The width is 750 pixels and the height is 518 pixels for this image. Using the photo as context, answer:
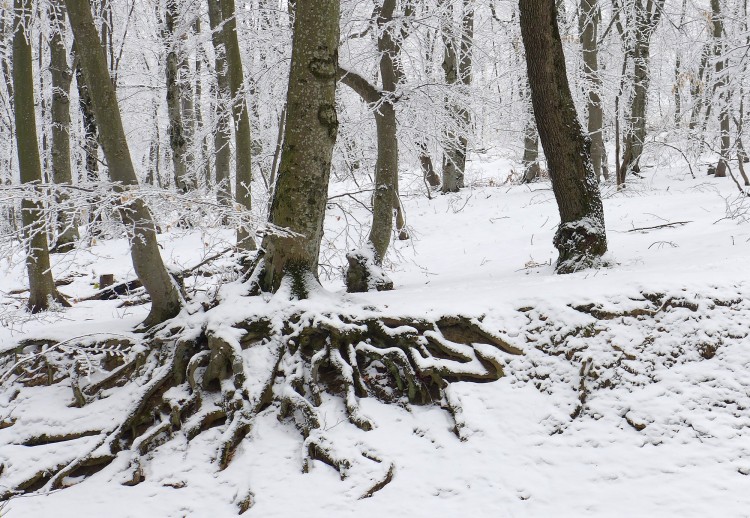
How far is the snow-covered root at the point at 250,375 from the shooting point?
12.7 ft

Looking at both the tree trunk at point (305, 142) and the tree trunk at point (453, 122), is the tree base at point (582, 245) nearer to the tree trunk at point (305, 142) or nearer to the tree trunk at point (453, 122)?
the tree trunk at point (453, 122)

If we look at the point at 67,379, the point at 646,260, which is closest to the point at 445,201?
the point at 646,260

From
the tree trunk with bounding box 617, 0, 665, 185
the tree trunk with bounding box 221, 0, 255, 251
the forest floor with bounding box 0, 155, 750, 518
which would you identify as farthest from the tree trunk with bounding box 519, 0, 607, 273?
the tree trunk with bounding box 617, 0, 665, 185

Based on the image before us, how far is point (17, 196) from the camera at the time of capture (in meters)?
3.34

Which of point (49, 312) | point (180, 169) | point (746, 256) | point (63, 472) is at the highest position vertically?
point (180, 169)

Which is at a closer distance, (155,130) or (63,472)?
(63,472)

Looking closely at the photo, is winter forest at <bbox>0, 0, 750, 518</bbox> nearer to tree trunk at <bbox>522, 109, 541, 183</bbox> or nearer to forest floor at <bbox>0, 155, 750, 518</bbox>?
forest floor at <bbox>0, 155, 750, 518</bbox>

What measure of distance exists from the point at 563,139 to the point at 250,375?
3.85 meters

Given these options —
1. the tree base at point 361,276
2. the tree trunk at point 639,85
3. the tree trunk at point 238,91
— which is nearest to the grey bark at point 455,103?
the tree base at point 361,276

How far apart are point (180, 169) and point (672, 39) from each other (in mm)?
11717

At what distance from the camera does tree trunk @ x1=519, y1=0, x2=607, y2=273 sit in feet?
17.5

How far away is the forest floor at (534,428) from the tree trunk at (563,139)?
14.1 inches

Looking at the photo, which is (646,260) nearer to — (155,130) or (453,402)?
(453,402)

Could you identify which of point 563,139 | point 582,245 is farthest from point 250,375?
point 563,139
